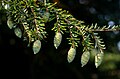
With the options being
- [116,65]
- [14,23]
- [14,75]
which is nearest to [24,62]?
[14,75]

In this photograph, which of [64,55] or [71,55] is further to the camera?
[64,55]

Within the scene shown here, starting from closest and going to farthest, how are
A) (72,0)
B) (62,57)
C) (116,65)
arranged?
(72,0) → (62,57) → (116,65)

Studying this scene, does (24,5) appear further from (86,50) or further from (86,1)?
(86,1)

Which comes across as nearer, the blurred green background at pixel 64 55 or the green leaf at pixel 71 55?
the green leaf at pixel 71 55

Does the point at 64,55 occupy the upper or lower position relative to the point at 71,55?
lower

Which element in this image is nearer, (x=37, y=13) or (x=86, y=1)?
(x=37, y=13)

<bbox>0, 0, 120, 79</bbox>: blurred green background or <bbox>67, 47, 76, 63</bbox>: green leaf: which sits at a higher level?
<bbox>67, 47, 76, 63</bbox>: green leaf

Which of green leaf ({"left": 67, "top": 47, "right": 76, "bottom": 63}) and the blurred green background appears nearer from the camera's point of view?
green leaf ({"left": 67, "top": 47, "right": 76, "bottom": 63})

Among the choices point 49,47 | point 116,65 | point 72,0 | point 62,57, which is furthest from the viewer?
point 116,65
